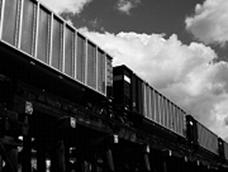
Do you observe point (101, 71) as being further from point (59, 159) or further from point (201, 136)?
point (201, 136)

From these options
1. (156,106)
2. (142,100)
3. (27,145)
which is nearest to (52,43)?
(27,145)


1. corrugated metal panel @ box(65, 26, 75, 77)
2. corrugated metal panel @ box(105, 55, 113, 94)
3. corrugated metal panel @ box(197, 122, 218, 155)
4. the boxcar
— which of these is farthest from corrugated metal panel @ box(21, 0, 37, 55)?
corrugated metal panel @ box(197, 122, 218, 155)

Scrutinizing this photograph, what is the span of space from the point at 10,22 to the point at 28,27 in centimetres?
99

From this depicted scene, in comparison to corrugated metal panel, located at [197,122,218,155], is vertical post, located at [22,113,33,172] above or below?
below

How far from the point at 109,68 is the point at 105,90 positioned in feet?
6.15

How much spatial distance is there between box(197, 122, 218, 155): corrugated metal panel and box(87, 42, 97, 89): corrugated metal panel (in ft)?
67.4

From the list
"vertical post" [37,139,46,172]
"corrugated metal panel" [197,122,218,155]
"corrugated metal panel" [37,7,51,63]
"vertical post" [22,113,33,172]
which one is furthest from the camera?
"corrugated metal panel" [197,122,218,155]

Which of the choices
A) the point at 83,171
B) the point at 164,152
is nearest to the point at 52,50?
the point at 83,171

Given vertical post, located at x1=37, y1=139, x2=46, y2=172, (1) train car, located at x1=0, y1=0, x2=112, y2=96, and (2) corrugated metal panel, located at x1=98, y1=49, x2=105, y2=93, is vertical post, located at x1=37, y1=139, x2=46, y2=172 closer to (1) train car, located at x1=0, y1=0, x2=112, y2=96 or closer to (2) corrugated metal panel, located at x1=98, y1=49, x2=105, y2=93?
(1) train car, located at x1=0, y1=0, x2=112, y2=96

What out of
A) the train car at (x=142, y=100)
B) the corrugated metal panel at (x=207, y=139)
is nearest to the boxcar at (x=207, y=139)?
the corrugated metal panel at (x=207, y=139)

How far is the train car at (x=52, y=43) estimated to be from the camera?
37.3 ft

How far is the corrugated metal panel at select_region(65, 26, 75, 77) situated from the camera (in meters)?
14.3

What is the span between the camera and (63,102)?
10016 mm

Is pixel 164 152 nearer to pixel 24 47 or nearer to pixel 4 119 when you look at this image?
pixel 24 47
